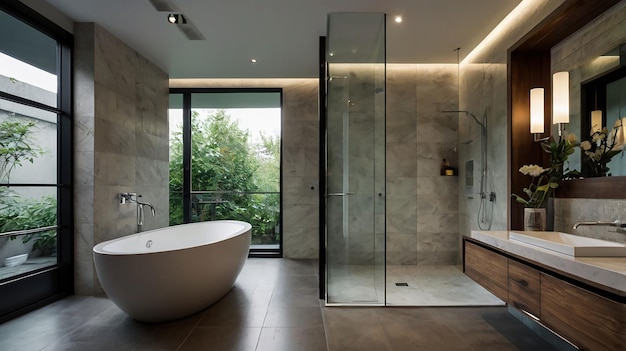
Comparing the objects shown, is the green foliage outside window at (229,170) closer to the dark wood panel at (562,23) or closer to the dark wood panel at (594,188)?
the dark wood panel at (562,23)

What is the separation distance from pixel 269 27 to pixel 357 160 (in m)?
1.59

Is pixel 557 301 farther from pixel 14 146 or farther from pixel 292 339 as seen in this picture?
pixel 14 146

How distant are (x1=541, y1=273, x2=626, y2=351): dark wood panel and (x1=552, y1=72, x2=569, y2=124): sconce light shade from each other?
1226 mm

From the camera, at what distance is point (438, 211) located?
4074 mm

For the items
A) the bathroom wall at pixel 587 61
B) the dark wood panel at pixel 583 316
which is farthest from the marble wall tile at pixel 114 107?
the bathroom wall at pixel 587 61

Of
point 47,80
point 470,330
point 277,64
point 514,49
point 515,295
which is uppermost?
point 277,64

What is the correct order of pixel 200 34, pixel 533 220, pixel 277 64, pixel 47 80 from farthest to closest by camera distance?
pixel 277 64, pixel 200 34, pixel 47 80, pixel 533 220

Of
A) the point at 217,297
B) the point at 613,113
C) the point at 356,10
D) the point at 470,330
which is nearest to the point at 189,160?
the point at 217,297

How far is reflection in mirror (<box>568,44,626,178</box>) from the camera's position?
5.99ft

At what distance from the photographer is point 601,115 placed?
195cm

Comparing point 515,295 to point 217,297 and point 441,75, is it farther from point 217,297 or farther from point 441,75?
point 441,75

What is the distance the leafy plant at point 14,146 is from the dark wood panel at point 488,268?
3734mm

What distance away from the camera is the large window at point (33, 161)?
97.3 inches

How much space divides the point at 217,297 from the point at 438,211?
295 centimetres
